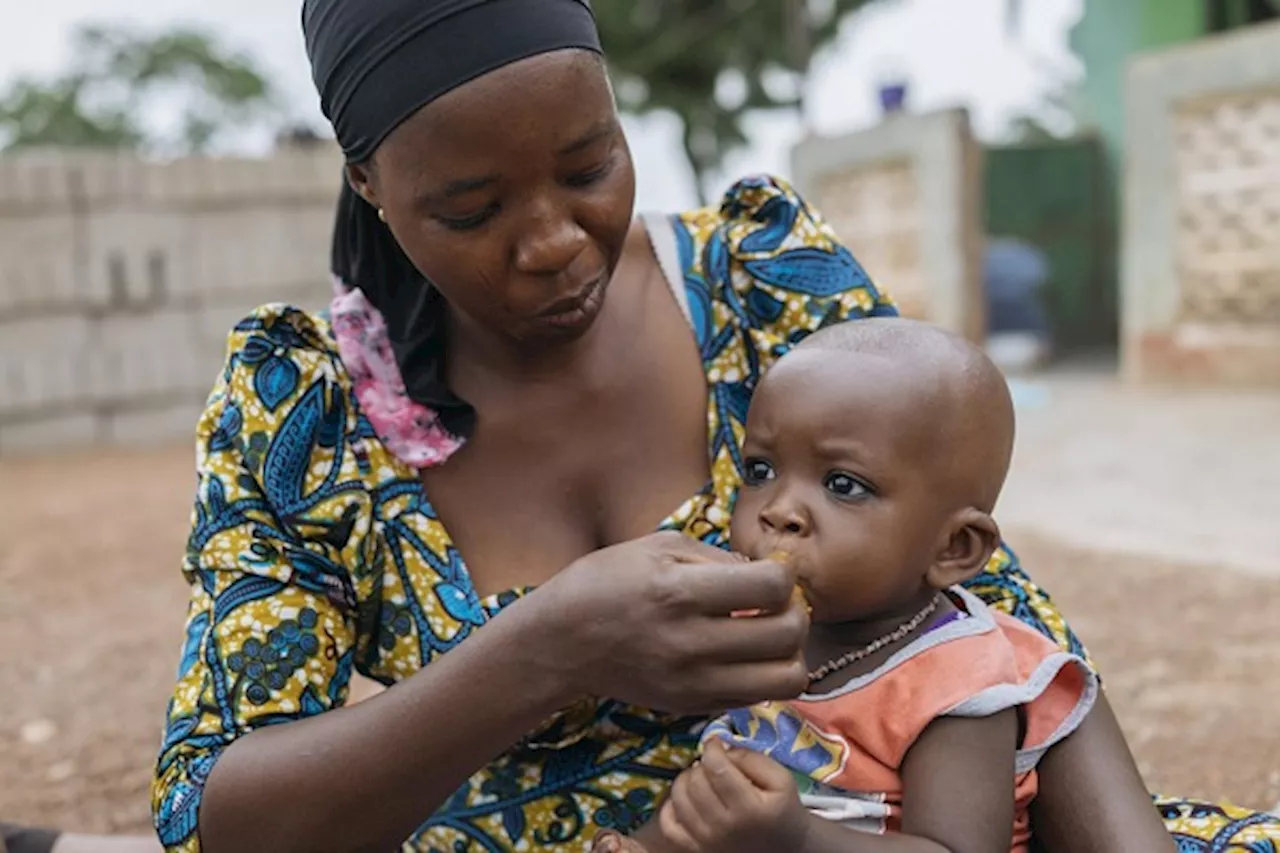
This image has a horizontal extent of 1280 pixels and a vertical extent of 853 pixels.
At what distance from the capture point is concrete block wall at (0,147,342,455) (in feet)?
26.5

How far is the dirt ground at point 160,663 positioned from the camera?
2930mm

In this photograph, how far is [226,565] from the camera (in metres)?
1.51

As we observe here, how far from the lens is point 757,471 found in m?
1.56

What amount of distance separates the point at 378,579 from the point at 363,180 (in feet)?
1.55

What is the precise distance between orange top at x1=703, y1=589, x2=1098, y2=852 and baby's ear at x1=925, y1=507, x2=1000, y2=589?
6cm

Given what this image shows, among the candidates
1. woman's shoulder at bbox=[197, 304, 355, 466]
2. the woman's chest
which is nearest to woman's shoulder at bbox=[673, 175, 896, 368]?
the woman's chest

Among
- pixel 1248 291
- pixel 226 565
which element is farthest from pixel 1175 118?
pixel 226 565

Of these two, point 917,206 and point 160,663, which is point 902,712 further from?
point 917,206

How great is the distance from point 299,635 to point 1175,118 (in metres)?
7.02

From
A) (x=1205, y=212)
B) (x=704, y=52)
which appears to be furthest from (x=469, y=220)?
(x=704, y=52)

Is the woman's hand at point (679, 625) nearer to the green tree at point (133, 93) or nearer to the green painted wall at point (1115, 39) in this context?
the green painted wall at point (1115, 39)

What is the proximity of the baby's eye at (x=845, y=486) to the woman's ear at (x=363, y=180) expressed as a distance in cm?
61

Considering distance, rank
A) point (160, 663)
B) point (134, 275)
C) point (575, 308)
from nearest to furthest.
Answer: point (575, 308)
point (160, 663)
point (134, 275)

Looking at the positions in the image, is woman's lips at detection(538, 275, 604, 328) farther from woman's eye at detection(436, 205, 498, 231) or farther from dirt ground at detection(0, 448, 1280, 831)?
dirt ground at detection(0, 448, 1280, 831)
